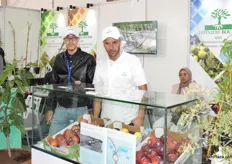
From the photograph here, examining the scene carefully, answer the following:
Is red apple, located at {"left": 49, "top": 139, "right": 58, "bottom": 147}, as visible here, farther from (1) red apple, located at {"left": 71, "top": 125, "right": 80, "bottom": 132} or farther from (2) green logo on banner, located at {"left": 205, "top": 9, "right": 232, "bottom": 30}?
(2) green logo on banner, located at {"left": 205, "top": 9, "right": 232, "bottom": 30}

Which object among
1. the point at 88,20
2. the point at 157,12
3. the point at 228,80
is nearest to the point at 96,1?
the point at 88,20

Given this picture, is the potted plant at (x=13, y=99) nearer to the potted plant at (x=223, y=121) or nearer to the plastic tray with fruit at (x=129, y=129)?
the plastic tray with fruit at (x=129, y=129)

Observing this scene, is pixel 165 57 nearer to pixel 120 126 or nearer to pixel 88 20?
pixel 88 20

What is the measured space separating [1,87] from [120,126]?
3.60 feet

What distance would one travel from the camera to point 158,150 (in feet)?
4.79

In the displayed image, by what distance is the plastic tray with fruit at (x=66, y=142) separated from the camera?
180 cm

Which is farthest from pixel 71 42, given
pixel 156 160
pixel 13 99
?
pixel 156 160

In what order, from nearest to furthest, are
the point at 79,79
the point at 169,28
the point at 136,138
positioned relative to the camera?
the point at 136,138 → the point at 79,79 → the point at 169,28

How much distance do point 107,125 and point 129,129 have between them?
0.15m

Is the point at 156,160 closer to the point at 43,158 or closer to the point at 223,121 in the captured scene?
the point at 223,121

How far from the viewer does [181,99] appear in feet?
5.26

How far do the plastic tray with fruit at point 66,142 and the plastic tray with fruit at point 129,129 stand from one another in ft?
0.83

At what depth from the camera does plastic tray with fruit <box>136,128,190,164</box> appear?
1.43 meters

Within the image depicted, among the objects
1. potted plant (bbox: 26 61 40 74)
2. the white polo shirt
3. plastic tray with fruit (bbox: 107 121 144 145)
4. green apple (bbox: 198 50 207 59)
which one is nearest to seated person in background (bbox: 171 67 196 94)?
green apple (bbox: 198 50 207 59)
